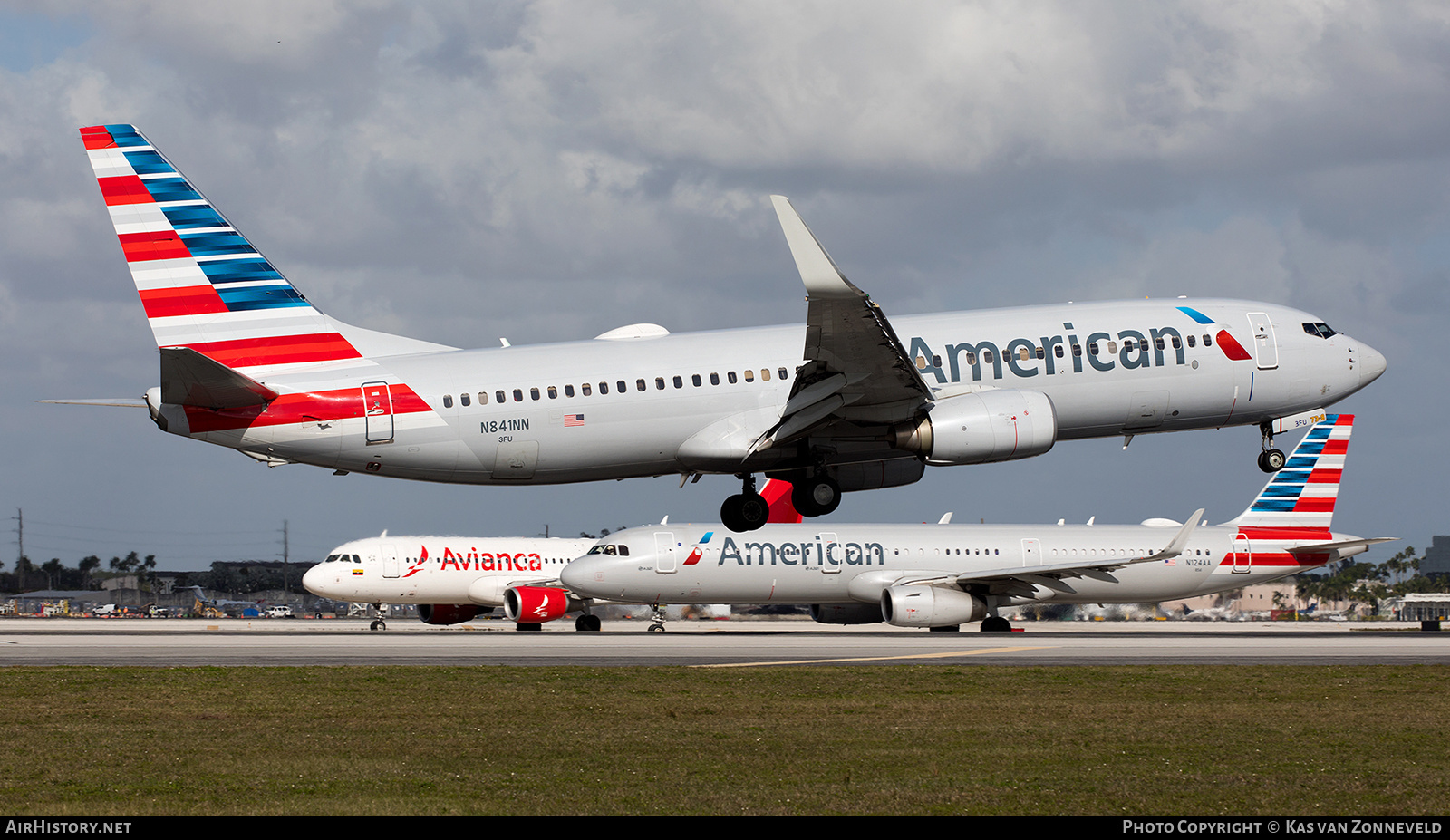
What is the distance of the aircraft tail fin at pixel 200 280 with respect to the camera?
3331 centimetres

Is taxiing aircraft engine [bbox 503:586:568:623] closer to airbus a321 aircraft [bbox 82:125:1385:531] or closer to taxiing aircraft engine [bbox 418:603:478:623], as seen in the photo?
taxiing aircraft engine [bbox 418:603:478:623]

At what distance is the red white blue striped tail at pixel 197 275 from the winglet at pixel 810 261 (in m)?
11.3

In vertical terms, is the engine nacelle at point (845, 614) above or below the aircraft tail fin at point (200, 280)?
below

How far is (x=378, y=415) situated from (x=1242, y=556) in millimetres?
54817

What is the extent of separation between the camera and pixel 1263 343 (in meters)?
37.4

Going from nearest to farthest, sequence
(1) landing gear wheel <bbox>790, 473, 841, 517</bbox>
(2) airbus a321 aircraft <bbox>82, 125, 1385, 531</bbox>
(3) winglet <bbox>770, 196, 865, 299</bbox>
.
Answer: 1. (3) winglet <bbox>770, 196, 865, 299</bbox>
2. (2) airbus a321 aircraft <bbox>82, 125, 1385, 531</bbox>
3. (1) landing gear wheel <bbox>790, 473, 841, 517</bbox>

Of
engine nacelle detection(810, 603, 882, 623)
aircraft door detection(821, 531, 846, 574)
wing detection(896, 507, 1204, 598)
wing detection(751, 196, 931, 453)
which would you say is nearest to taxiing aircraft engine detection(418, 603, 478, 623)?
engine nacelle detection(810, 603, 882, 623)

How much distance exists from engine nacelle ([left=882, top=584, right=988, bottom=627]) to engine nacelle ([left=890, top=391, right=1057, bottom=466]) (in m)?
30.0

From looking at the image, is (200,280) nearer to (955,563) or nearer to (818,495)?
(818,495)

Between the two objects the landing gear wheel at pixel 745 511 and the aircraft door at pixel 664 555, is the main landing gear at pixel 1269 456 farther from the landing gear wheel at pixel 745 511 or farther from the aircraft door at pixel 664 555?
the aircraft door at pixel 664 555

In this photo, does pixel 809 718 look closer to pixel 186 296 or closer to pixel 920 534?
pixel 186 296

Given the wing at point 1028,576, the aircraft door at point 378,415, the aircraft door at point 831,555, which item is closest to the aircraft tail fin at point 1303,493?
the wing at point 1028,576

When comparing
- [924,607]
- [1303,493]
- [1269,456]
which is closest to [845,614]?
[924,607]

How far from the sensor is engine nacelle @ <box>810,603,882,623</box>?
72.0 m
